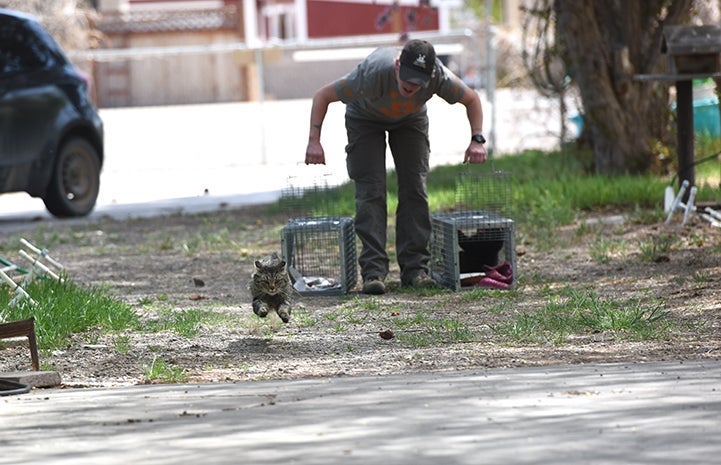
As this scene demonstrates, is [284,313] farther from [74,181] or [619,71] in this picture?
[74,181]

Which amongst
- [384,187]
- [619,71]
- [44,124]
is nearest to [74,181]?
[44,124]

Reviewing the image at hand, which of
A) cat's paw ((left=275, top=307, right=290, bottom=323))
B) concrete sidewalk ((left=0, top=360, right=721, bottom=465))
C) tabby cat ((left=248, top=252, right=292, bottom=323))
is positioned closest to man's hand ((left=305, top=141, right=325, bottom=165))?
tabby cat ((left=248, top=252, right=292, bottom=323))

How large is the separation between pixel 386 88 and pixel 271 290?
72.5 inches

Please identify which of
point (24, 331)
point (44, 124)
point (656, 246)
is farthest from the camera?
point (44, 124)

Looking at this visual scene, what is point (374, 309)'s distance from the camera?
826cm

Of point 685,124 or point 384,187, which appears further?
point 685,124

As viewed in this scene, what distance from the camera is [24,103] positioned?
13.3 metres

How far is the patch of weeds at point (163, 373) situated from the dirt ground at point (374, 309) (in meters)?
0.03

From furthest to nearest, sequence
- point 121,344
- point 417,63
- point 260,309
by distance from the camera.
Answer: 1. point 417,63
2. point 260,309
3. point 121,344

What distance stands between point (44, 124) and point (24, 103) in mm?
387

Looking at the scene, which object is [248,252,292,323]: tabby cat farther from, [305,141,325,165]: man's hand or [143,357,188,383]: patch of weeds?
[305,141,325,165]: man's hand

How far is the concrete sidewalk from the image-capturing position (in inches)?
183

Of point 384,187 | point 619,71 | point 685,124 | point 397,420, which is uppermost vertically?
point 619,71

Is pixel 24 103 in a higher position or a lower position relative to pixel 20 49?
lower
